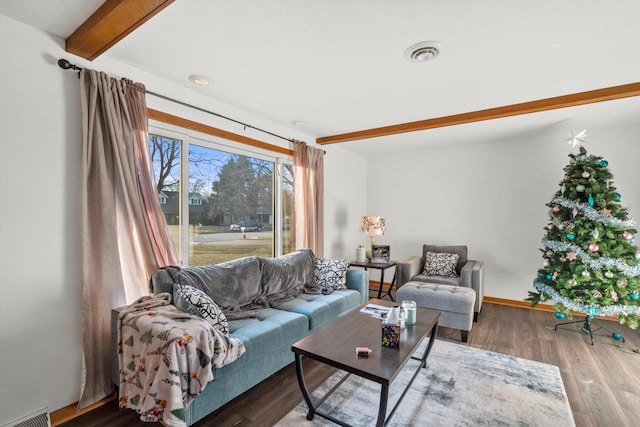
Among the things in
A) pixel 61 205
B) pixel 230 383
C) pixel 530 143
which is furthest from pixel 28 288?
pixel 530 143

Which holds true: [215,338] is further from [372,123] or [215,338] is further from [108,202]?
[372,123]

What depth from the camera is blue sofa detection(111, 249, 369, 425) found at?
1973mm

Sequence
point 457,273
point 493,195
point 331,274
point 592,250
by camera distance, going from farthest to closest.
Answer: point 493,195
point 457,273
point 331,274
point 592,250

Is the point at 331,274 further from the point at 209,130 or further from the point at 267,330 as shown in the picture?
the point at 209,130

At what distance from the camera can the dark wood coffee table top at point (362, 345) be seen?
1.64 metres

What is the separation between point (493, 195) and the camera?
4.55 metres

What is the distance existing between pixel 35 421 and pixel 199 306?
1.12 meters

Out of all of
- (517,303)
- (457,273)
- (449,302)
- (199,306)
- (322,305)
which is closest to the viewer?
(199,306)

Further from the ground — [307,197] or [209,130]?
[209,130]

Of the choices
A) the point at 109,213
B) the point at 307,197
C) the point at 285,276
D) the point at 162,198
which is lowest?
the point at 285,276

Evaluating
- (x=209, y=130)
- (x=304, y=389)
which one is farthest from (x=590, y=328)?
(x=209, y=130)

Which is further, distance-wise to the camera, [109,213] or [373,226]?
[373,226]

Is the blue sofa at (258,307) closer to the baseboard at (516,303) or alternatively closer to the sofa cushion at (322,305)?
the sofa cushion at (322,305)

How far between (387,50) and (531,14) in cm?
83
